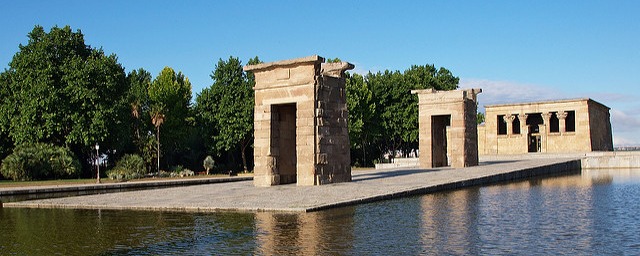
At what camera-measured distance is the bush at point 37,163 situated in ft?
115

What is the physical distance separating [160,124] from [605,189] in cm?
3272

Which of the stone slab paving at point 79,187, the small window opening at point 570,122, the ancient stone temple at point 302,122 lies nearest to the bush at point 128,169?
the stone slab paving at point 79,187

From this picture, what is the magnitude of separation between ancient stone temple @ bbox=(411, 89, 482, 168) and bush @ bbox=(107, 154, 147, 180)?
58.1 ft

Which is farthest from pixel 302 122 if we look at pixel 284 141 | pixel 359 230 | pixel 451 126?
pixel 451 126

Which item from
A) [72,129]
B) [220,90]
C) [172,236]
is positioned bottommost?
[172,236]

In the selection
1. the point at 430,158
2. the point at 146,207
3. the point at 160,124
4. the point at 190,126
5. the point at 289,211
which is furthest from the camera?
the point at 190,126

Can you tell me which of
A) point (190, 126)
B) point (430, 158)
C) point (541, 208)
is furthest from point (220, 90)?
point (541, 208)

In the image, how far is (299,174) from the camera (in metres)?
21.5

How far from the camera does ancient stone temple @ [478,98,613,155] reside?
55500 mm

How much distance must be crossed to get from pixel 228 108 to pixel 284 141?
24.4m

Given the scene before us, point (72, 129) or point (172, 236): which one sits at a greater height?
point (72, 129)

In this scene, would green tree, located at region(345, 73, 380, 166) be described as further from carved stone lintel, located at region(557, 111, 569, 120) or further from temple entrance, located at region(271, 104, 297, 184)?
temple entrance, located at region(271, 104, 297, 184)

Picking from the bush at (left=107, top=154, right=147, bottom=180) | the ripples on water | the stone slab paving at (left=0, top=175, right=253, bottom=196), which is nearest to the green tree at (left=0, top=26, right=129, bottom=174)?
the bush at (left=107, top=154, right=147, bottom=180)

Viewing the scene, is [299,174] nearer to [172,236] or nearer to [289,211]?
[289,211]
